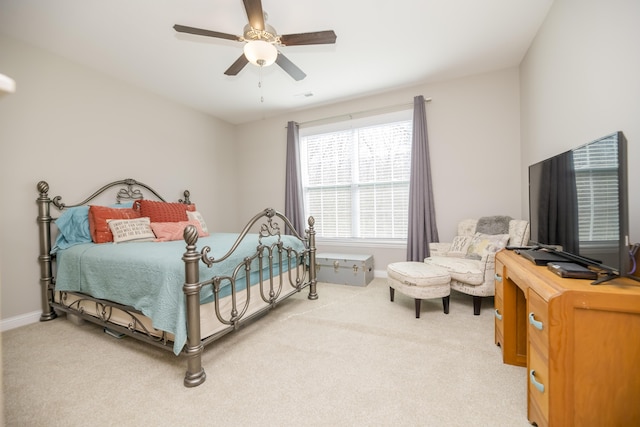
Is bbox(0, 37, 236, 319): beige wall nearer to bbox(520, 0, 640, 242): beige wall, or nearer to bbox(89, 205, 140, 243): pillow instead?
bbox(89, 205, 140, 243): pillow

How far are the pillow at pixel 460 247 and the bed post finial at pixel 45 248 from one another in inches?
164

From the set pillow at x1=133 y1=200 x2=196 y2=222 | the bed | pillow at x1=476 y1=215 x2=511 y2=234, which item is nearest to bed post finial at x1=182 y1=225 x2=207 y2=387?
the bed

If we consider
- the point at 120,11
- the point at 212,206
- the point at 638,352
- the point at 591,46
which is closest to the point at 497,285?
the point at 638,352

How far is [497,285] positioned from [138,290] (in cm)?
257

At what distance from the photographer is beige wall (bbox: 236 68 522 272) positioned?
322cm

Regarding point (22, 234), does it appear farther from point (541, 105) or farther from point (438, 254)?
point (541, 105)

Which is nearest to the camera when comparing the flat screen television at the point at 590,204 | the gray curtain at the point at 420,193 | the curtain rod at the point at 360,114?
the flat screen television at the point at 590,204

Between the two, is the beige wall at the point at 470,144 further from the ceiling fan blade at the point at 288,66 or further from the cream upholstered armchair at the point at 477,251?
the ceiling fan blade at the point at 288,66

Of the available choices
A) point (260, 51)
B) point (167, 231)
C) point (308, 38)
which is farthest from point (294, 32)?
point (167, 231)

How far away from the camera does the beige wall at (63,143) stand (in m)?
2.48

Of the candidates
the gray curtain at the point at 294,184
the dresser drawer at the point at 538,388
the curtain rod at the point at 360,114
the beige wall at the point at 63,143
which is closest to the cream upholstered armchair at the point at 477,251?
the dresser drawer at the point at 538,388

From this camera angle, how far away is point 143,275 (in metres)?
1.86

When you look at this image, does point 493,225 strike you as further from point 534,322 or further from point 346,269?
point 534,322

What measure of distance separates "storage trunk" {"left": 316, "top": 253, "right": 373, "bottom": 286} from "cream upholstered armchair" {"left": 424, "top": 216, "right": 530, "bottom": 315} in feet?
2.77
